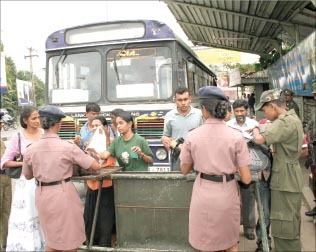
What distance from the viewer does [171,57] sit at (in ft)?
18.7

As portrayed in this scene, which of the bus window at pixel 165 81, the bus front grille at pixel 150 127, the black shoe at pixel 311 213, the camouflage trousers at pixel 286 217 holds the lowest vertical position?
the black shoe at pixel 311 213

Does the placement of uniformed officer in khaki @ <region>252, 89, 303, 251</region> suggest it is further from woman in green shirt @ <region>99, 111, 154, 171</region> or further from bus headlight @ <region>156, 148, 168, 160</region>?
bus headlight @ <region>156, 148, 168, 160</region>

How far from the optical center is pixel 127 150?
374 cm

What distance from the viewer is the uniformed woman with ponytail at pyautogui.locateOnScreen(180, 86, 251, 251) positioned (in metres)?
2.61

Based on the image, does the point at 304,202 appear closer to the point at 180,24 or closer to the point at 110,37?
the point at 110,37

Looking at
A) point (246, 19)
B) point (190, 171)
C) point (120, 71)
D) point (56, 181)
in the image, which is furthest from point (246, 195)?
point (246, 19)

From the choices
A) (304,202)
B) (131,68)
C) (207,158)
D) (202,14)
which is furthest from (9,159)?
(202,14)

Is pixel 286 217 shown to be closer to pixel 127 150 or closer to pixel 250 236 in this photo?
pixel 250 236

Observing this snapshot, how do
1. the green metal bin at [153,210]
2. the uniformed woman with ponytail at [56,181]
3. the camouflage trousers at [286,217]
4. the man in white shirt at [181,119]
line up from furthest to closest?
the man in white shirt at [181,119]
the camouflage trousers at [286,217]
the green metal bin at [153,210]
the uniformed woman with ponytail at [56,181]

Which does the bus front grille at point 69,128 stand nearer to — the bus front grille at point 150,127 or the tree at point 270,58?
the bus front grille at point 150,127

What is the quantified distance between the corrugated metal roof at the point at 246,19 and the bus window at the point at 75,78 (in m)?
6.45

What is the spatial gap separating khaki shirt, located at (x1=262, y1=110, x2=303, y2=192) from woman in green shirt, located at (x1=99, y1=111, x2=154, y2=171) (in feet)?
4.24

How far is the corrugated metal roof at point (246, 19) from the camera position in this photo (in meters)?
11.5

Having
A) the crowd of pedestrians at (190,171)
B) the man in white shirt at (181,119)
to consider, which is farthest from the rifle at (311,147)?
the man in white shirt at (181,119)
